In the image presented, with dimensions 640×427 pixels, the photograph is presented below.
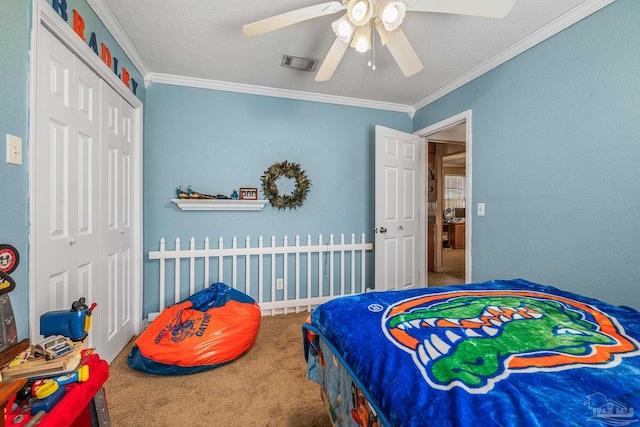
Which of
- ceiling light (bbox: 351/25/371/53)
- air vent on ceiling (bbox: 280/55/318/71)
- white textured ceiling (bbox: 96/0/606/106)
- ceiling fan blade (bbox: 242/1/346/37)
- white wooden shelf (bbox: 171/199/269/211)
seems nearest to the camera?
ceiling fan blade (bbox: 242/1/346/37)

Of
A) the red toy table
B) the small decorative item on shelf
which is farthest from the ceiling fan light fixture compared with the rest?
the red toy table

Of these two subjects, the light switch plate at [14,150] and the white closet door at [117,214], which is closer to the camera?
the light switch plate at [14,150]

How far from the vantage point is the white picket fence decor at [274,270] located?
2.80 meters

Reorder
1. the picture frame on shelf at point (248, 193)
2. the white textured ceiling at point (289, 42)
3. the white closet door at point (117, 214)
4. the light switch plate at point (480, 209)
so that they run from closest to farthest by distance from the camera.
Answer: the white textured ceiling at point (289, 42) < the white closet door at point (117, 214) < the light switch plate at point (480, 209) < the picture frame on shelf at point (248, 193)

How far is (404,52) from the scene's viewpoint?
1764 millimetres

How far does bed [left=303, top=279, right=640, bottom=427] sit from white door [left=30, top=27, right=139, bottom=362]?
1.34 m

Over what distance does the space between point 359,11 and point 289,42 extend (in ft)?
3.16

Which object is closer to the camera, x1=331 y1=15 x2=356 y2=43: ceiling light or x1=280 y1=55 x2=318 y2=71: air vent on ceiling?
x1=331 y1=15 x2=356 y2=43: ceiling light

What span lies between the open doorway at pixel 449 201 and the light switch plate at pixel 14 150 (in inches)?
122

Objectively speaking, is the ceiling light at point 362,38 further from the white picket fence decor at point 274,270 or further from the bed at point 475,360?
the white picket fence decor at point 274,270

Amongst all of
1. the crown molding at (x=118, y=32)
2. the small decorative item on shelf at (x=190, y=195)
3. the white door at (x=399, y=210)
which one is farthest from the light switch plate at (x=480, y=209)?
the crown molding at (x=118, y=32)

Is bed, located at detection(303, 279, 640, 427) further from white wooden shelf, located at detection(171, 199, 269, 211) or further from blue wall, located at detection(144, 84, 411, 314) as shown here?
blue wall, located at detection(144, 84, 411, 314)

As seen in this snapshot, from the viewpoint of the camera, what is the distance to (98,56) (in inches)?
71.6

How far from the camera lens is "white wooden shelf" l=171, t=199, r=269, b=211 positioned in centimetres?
274
